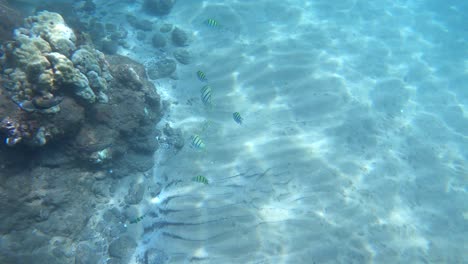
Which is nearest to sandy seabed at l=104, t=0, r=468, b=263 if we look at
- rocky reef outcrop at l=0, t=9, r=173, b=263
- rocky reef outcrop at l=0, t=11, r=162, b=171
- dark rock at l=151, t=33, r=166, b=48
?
dark rock at l=151, t=33, r=166, b=48

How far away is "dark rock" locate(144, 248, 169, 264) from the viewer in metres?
5.18

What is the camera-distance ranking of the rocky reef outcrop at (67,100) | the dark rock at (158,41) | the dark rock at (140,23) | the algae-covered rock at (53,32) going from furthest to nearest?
the dark rock at (140,23) < the dark rock at (158,41) < the algae-covered rock at (53,32) < the rocky reef outcrop at (67,100)

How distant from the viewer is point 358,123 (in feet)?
26.3

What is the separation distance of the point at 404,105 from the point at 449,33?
9.89 metres

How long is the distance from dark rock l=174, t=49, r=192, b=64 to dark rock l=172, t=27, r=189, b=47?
0.54m

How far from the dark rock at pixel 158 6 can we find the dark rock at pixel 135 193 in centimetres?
761

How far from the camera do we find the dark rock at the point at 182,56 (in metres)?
9.04

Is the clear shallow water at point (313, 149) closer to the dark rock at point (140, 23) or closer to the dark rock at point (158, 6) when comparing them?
the dark rock at point (158, 6)

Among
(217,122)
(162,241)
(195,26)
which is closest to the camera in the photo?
(162,241)

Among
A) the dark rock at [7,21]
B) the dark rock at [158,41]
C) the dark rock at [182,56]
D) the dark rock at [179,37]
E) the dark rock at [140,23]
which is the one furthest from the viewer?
the dark rock at [140,23]

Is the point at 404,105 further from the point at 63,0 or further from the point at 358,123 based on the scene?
the point at 63,0

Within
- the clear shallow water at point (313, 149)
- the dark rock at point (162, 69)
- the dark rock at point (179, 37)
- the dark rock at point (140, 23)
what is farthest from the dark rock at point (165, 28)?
the dark rock at point (162, 69)

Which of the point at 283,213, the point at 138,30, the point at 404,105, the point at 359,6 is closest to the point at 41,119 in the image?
the point at 283,213

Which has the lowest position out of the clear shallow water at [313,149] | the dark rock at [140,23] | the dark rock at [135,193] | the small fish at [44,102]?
the clear shallow water at [313,149]
